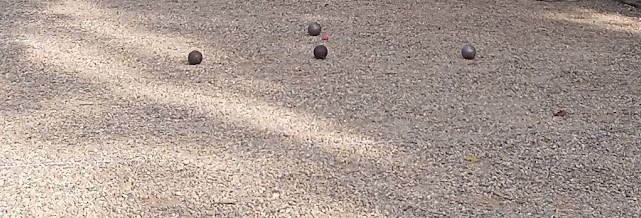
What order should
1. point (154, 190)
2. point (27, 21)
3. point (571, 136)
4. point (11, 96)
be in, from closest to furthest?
point (154, 190) → point (571, 136) → point (11, 96) → point (27, 21)

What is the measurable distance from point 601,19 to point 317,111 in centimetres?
231

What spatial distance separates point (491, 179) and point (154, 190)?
1.12 meters

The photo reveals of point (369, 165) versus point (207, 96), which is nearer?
point (369, 165)

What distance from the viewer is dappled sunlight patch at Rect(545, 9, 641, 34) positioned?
5436 millimetres

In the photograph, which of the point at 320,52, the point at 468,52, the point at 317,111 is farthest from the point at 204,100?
the point at 468,52

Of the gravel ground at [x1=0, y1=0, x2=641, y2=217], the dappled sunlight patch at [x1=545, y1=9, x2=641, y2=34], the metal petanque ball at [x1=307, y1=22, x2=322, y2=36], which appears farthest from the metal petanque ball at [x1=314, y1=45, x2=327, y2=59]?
the dappled sunlight patch at [x1=545, y1=9, x2=641, y2=34]

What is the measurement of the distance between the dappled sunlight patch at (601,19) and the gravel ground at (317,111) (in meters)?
0.02

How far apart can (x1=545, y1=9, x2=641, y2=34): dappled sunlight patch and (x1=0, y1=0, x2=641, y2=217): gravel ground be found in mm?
21

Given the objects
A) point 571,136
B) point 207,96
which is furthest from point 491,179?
point 207,96

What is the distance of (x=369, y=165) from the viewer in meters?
3.46

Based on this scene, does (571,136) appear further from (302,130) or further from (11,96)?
(11,96)

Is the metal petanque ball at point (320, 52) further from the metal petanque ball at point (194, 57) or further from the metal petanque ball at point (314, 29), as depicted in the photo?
the metal petanque ball at point (194, 57)

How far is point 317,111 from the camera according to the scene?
4.02m

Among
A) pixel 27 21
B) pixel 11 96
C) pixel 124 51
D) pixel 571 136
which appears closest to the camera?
pixel 571 136
